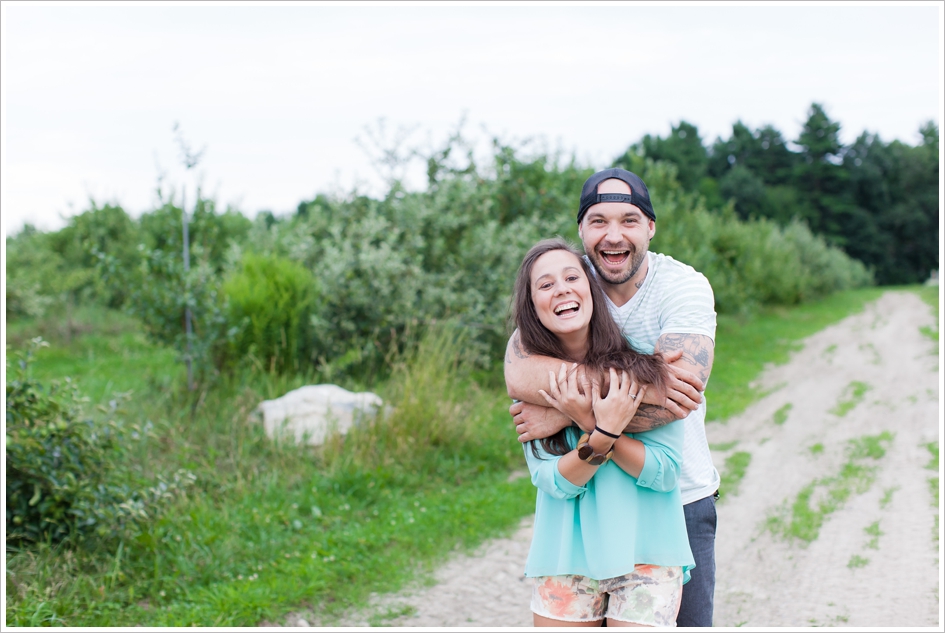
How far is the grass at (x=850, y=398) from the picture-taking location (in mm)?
9688

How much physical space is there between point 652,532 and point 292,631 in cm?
261

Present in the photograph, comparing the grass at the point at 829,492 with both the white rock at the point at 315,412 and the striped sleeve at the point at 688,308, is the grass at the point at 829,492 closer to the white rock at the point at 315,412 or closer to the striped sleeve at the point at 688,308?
the white rock at the point at 315,412

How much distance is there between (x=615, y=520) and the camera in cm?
213

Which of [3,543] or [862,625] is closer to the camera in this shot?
[3,543]

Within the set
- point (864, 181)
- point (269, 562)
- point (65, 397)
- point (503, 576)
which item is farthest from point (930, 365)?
point (864, 181)

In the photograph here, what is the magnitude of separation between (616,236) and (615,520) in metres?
0.88

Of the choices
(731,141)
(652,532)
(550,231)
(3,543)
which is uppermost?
(731,141)

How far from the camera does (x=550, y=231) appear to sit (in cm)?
1045

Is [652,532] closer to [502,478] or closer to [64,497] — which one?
[64,497]

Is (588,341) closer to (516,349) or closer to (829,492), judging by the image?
(516,349)

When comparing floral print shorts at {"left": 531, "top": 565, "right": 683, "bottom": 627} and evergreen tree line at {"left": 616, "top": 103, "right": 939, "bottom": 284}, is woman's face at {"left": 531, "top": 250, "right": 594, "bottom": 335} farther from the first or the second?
evergreen tree line at {"left": 616, "top": 103, "right": 939, "bottom": 284}

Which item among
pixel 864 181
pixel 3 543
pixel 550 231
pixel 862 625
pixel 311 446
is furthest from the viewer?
pixel 864 181

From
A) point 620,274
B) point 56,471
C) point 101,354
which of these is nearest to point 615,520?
point 620,274

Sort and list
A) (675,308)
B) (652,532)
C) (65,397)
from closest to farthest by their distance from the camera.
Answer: (652,532) → (675,308) → (65,397)
